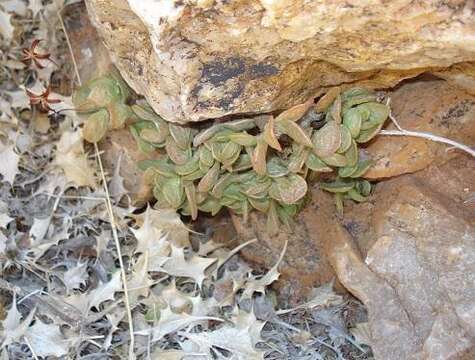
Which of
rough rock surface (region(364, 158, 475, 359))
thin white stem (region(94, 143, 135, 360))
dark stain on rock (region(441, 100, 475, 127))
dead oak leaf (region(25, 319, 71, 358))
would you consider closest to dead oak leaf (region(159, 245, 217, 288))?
thin white stem (region(94, 143, 135, 360))

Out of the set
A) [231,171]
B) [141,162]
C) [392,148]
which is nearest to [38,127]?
[141,162]

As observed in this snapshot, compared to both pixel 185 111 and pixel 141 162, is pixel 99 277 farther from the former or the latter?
pixel 185 111

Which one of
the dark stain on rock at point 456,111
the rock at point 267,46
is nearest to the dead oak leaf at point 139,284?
the rock at point 267,46

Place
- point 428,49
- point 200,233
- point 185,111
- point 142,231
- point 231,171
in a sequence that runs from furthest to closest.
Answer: point 200,233, point 142,231, point 231,171, point 185,111, point 428,49

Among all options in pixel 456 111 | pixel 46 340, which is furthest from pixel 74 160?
pixel 456 111

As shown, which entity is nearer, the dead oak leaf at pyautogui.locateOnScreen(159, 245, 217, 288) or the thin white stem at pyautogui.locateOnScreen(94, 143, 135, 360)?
the thin white stem at pyautogui.locateOnScreen(94, 143, 135, 360)

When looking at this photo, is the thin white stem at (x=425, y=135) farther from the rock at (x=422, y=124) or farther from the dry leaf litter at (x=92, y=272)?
the dry leaf litter at (x=92, y=272)

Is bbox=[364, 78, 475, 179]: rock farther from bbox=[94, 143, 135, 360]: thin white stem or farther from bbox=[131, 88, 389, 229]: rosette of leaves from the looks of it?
bbox=[94, 143, 135, 360]: thin white stem

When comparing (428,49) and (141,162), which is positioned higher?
(428,49)
